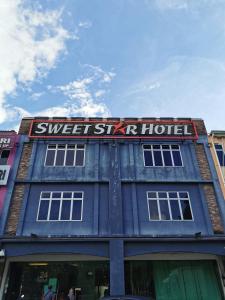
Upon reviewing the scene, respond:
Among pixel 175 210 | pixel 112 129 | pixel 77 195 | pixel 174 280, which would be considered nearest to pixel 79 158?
pixel 77 195

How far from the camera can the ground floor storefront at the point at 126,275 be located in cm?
1466

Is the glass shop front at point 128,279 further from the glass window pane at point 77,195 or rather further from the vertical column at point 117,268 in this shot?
the glass window pane at point 77,195

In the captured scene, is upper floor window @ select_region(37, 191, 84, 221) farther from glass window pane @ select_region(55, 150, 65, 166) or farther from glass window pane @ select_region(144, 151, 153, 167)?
glass window pane @ select_region(144, 151, 153, 167)

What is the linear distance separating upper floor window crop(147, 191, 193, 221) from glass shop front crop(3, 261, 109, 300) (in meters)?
4.19

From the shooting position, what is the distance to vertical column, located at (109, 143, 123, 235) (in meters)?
14.9

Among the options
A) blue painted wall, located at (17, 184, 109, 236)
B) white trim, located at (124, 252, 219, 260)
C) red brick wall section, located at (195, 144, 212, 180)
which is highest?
red brick wall section, located at (195, 144, 212, 180)

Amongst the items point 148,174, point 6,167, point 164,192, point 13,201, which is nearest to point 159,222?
point 164,192

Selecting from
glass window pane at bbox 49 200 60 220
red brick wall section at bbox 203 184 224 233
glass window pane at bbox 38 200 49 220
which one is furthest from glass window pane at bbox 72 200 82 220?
red brick wall section at bbox 203 184 224 233

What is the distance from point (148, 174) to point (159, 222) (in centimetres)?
325

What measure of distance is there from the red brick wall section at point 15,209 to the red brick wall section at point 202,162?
1162 centimetres

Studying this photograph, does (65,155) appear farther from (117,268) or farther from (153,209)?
→ (117,268)

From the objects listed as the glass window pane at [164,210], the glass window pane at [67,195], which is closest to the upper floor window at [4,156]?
the glass window pane at [67,195]

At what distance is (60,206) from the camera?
16016mm

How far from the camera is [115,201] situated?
1585 cm
